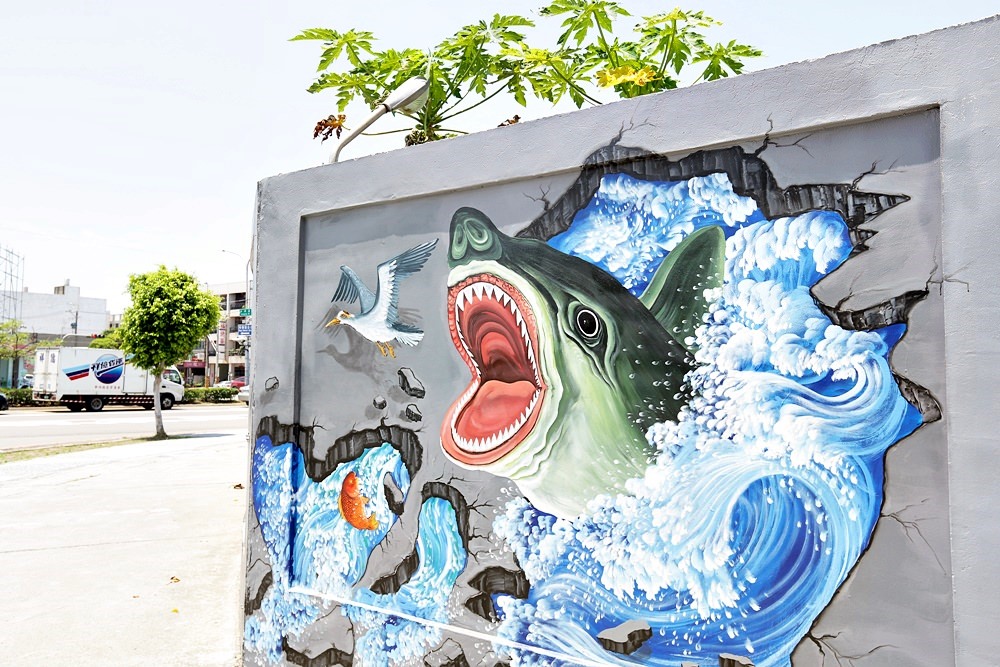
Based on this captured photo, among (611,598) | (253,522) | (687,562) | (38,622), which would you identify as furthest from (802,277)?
(38,622)

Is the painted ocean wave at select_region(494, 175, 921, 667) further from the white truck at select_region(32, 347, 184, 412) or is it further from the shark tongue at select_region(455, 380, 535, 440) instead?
the white truck at select_region(32, 347, 184, 412)

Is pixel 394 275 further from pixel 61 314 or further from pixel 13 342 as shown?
pixel 61 314

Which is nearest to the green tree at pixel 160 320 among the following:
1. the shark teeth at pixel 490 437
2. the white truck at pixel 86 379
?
the white truck at pixel 86 379

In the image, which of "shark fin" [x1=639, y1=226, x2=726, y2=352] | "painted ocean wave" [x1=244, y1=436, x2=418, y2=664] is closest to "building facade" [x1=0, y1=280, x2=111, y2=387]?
"painted ocean wave" [x1=244, y1=436, x2=418, y2=664]

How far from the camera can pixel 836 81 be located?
273 centimetres

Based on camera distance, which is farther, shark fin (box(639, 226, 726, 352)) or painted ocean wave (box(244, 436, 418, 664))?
painted ocean wave (box(244, 436, 418, 664))

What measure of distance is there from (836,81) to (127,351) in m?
21.7

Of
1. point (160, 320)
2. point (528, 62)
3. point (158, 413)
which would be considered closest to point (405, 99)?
point (528, 62)

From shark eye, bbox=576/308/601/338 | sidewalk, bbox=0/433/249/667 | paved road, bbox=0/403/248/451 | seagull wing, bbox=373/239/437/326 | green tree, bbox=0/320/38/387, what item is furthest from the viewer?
green tree, bbox=0/320/38/387

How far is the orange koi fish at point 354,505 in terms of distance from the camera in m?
4.00

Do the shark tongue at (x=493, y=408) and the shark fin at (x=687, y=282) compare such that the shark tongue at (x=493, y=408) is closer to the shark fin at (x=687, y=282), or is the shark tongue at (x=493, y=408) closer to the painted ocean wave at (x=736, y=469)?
the painted ocean wave at (x=736, y=469)

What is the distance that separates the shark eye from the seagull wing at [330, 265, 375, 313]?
4.21 ft

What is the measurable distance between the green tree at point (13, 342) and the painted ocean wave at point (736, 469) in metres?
45.8

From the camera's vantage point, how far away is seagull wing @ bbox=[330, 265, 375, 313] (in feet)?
13.5
